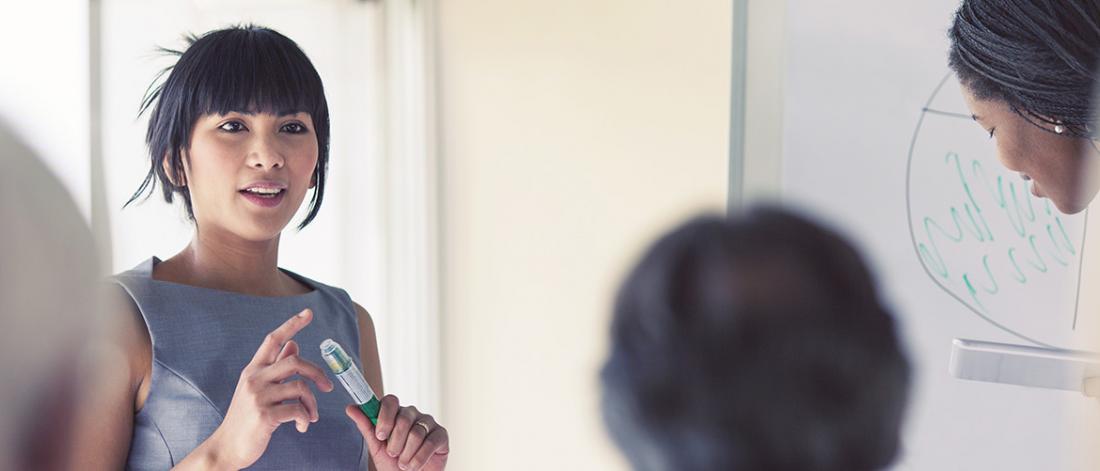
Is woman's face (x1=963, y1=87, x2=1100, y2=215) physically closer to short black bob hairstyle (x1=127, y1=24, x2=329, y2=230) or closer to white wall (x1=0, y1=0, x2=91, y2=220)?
short black bob hairstyle (x1=127, y1=24, x2=329, y2=230)

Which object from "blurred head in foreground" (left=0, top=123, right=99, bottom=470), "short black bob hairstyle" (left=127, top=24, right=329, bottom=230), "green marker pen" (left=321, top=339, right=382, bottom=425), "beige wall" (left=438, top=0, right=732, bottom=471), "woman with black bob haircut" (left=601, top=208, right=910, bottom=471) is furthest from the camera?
"beige wall" (left=438, top=0, right=732, bottom=471)

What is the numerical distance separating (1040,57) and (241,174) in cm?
62

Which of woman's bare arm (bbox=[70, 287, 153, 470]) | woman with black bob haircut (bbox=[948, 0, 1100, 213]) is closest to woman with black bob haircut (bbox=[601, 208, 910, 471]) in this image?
woman with black bob haircut (bbox=[948, 0, 1100, 213])

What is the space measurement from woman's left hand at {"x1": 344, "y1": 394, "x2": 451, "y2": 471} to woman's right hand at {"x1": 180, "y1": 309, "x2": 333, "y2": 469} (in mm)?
46

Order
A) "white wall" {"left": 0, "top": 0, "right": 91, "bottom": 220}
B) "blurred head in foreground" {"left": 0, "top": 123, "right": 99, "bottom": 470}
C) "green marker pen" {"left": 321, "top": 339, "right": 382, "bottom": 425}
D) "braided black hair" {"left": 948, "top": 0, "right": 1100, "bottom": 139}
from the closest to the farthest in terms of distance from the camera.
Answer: "blurred head in foreground" {"left": 0, "top": 123, "right": 99, "bottom": 470}, "braided black hair" {"left": 948, "top": 0, "right": 1100, "bottom": 139}, "green marker pen" {"left": 321, "top": 339, "right": 382, "bottom": 425}, "white wall" {"left": 0, "top": 0, "right": 91, "bottom": 220}

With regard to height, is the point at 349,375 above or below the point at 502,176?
below

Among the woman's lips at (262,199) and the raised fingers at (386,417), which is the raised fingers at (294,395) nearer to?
the raised fingers at (386,417)

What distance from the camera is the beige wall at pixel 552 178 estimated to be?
4.91 ft

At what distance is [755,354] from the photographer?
13.5 inches

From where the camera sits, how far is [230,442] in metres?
0.81

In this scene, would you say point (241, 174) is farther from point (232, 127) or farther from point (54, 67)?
point (54, 67)

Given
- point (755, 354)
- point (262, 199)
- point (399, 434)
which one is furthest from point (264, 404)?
point (755, 354)

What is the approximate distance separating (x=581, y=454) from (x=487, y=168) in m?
0.43

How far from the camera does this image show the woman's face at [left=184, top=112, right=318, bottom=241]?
37.2 inches
